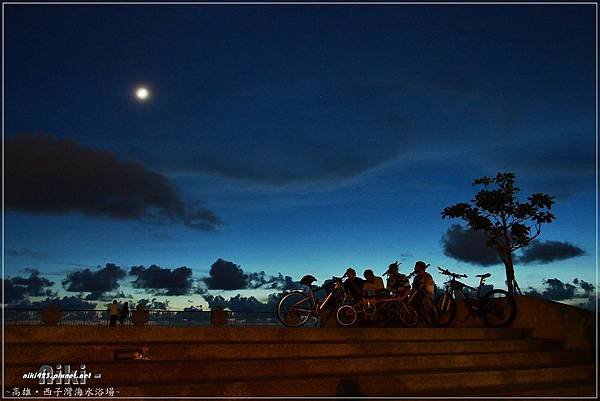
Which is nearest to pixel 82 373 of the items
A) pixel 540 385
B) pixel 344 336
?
pixel 344 336

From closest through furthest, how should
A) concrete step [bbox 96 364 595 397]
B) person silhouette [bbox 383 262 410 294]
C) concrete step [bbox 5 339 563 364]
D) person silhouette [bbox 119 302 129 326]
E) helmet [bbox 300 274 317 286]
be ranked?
concrete step [bbox 96 364 595 397] < concrete step [bbox 5 339 563 364] < helmet [bbox 300 274 317 286] < person silhouette [bbox 383 262 410 294] < person silhouette [bbox 119 302 129 326]

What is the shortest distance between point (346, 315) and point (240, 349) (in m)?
4.30

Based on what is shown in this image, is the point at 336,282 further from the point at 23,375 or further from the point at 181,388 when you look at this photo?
the point at 23,375

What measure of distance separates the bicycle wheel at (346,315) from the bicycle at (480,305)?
7.68 ft

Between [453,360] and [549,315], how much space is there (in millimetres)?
4462

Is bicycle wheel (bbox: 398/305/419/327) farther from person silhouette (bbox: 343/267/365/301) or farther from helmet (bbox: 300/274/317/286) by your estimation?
helmet (bbox: 300/274/317/286)

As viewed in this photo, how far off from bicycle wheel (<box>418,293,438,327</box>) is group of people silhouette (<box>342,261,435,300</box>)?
0.76 feet

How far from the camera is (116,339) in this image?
357 inches

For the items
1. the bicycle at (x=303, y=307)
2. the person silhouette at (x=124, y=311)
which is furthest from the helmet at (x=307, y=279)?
the person silhouette at (x=124, y=311)

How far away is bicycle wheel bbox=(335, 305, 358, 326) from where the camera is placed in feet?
43.2

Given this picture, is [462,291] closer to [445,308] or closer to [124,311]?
[445,308]

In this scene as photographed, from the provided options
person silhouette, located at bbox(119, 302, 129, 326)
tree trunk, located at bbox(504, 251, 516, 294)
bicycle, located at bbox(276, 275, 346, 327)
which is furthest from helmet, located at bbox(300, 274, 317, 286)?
person silhouette, located at bbox(119, 302, 129, 326)

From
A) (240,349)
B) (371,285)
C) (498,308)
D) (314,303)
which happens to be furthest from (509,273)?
(240,349)

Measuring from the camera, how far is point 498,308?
560 inches
